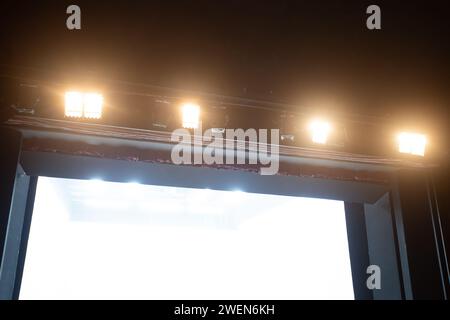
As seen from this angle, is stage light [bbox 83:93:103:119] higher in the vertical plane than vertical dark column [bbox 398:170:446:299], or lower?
higher

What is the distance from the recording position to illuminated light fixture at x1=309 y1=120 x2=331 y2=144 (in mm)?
1854

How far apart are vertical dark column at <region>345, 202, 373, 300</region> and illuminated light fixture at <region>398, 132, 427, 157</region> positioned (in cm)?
51

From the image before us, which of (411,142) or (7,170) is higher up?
(411,142)

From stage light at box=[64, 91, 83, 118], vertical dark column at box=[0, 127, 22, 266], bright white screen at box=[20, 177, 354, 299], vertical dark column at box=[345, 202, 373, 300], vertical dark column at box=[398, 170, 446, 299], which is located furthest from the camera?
vertical dark column at box=[345, 202, 373, 300]

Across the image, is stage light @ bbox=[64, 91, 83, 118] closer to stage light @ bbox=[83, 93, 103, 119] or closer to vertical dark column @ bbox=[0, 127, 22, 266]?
stage light @ bbox=[83, 93, 103, 119]

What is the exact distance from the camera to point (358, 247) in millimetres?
2217

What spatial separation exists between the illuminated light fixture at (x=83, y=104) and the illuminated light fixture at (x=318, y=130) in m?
0.97

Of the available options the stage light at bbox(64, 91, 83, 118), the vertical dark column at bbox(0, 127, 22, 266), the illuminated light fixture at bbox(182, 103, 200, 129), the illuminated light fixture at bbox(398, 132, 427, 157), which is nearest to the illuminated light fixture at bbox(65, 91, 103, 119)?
the stage light at bbox(64, 91, 83, 118)

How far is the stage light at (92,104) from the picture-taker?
63.8 inches

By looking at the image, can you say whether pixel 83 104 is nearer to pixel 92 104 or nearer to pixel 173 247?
pixel 92 104

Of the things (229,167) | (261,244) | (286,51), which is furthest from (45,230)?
(286,51)

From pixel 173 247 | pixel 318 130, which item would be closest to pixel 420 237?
pixel 318 130

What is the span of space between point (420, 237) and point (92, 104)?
5.54 feet

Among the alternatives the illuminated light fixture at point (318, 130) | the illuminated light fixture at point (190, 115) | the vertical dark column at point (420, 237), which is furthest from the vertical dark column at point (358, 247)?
the illuminated light fixture at point (190, 115)
